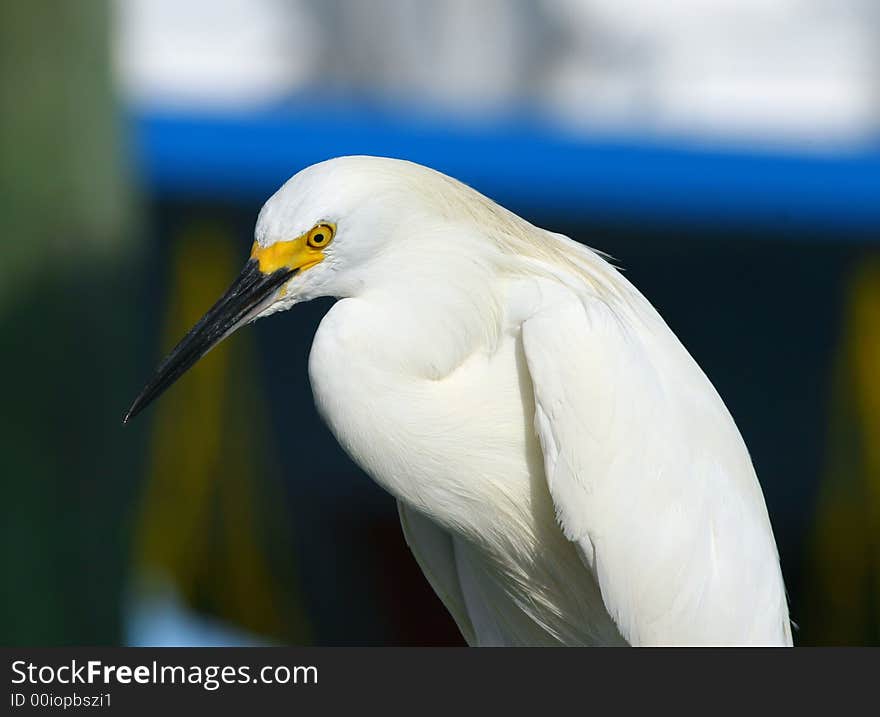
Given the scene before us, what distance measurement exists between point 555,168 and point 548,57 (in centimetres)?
91

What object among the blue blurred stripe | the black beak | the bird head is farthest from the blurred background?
the bird head

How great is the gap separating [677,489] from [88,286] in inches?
72.5

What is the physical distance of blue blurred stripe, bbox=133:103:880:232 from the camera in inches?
201

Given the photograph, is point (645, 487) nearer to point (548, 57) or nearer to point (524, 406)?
point (524, 406)

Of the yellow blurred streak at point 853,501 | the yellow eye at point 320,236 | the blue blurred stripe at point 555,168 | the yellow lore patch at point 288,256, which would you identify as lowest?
the yellow blurred streak at point 853,501

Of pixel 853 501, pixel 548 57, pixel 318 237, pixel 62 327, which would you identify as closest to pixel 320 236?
pixel 318 237

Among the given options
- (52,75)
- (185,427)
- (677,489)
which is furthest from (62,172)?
(185,427)

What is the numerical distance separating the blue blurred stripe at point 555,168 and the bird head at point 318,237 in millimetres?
3174

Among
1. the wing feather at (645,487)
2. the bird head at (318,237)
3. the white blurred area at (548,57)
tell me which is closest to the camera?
the bird head at (318,237)

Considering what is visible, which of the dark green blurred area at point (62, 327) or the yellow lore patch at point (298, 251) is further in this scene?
the dark green blurred area at point (62, 327)

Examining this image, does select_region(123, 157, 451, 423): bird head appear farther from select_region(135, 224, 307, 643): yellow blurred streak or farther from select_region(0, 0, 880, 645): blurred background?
select_region(135, 224, 307, 643): yellow blurred streak

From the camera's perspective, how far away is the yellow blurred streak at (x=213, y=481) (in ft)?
17.8

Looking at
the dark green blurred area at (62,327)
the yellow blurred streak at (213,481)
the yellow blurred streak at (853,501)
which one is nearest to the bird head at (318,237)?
the dark green blurred area at (62,327)

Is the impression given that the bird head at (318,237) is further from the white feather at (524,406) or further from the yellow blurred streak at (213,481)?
the yellow blurred streak at (213,481)
